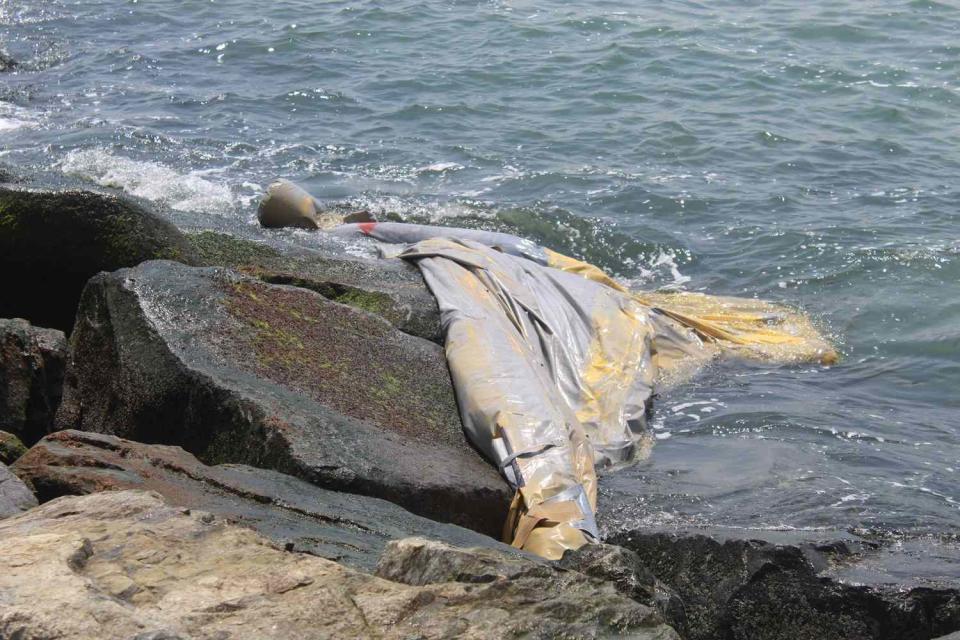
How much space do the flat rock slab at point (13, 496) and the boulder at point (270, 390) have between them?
1069 millimetres

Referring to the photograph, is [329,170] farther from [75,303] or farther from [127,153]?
[75,303]

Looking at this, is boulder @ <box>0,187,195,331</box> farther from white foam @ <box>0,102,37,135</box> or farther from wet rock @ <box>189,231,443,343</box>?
white foam @ <box>0,102,37,135</box>

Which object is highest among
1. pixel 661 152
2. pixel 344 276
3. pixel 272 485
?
pixel 272 485

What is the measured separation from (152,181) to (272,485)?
7.89m

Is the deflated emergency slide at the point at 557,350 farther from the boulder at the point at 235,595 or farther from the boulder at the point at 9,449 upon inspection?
the boulder at the point at 9,449

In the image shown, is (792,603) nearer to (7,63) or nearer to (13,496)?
(13,496)

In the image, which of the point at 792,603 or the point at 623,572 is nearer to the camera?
the point at 623,572

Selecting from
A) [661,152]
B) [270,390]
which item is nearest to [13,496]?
[270,390]

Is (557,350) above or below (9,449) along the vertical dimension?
below

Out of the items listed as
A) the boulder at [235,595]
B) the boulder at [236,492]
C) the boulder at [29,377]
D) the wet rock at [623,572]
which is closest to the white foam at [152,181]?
the boulder at [29,377]

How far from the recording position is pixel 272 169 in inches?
479

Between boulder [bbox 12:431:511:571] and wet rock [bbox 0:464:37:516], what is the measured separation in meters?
0.15

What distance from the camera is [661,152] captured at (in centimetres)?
1249

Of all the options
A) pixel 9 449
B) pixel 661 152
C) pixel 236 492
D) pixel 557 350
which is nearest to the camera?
pixel 236 492
